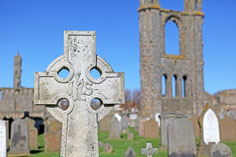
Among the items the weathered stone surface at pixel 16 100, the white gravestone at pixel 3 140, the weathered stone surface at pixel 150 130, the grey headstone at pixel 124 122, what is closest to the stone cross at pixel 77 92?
the white gravestone at pixel 3 140

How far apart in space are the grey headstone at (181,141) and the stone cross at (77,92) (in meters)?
3.26

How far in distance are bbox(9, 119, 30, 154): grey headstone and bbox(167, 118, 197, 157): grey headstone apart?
6.14 m

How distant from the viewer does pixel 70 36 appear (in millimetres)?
4402

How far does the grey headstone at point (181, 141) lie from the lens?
7.29 meters

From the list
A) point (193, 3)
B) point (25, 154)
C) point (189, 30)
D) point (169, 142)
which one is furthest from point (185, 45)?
point (169, 142)

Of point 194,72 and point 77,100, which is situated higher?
point 194,72

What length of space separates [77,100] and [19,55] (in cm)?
5459

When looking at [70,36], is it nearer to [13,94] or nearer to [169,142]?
[169,142]

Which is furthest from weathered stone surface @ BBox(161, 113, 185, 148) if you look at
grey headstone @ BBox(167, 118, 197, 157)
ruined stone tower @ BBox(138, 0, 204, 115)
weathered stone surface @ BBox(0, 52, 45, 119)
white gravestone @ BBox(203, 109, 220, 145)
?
weathered stone surface @ BBox(0, 52, 45, 119)

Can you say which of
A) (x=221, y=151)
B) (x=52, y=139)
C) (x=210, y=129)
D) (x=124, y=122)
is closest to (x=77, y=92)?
(x=221, y=151)

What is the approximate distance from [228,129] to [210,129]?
429 centimetres

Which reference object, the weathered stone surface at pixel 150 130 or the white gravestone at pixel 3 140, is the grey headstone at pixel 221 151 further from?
the weathered stone surface at pixel 150 130

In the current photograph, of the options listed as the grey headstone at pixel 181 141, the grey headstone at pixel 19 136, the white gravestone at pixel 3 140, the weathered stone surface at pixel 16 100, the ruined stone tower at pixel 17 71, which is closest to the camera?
the grey headstone at pixel 181 141

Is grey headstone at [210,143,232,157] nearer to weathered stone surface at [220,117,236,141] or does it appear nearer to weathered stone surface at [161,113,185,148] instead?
weathered stone surface at [161,113,185,148]
